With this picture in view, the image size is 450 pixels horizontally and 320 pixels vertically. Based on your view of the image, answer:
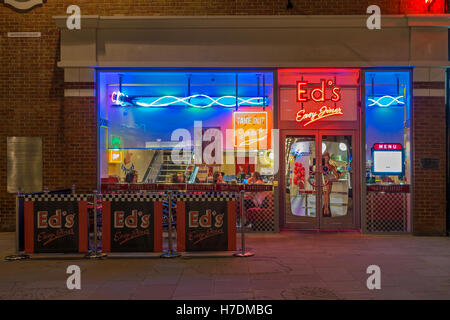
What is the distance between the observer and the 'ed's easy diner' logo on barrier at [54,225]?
7.53 meters

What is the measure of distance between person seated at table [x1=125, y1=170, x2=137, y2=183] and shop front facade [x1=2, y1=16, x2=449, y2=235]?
1.2 inches

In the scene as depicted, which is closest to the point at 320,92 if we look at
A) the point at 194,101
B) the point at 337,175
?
the point at 337,175

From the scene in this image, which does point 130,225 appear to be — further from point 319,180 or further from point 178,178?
point 319,180

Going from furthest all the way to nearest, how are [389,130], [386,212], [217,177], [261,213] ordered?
[217,177] → [389,130] → [261,213] → [386,212]

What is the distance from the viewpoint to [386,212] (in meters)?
9.87

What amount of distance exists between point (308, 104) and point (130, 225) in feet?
19.2

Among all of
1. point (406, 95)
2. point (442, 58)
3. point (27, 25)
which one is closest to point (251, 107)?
point (406, 95)

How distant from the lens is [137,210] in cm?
752

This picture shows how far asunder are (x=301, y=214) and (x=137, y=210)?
4.77 meters

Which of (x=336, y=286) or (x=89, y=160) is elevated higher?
(x=89, y=160)

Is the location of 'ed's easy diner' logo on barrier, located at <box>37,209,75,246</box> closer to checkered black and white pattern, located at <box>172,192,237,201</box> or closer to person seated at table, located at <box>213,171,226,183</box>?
checkered black and white pattern, located at <box>172,192,237,201</box>

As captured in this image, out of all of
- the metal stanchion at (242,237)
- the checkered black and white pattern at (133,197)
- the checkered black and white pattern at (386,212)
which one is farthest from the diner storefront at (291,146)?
the checkered black and white pattern at (133,197)

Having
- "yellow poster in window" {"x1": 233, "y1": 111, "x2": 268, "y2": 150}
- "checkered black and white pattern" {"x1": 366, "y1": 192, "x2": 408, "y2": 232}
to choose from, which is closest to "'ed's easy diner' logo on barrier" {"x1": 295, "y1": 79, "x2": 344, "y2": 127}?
"yellow poster in window" {"x1": 233, "y1": 111, "x2": 268, "y2": 150}
